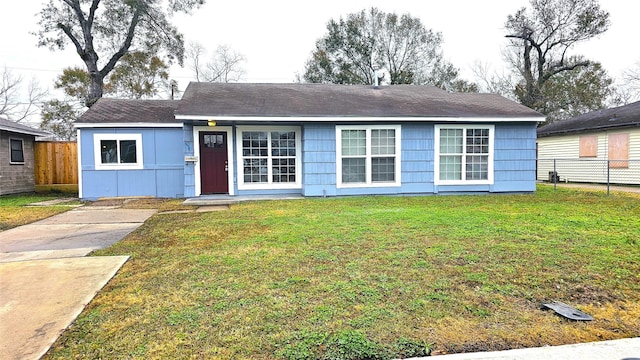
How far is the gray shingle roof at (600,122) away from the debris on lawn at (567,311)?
15.7m

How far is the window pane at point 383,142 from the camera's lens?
35.4 ft

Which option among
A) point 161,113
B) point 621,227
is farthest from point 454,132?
point 161,113

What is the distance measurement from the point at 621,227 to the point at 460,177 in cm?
550

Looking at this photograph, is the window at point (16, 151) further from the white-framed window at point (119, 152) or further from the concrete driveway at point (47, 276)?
the concrete driveway at point (47, 276)

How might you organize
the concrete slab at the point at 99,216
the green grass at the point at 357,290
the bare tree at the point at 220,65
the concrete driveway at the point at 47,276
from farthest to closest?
the bare tree at the point at 220,65 → the concrete slab at the point at 99,216 → the concrete driveway at the point at 47,276 → the green grass at the point at 357,290

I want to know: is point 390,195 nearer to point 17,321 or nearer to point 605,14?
point 17,321

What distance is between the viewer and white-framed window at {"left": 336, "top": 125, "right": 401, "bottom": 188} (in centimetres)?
1070

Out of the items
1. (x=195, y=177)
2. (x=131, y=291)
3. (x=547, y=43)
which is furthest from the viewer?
(x=547, y=43)

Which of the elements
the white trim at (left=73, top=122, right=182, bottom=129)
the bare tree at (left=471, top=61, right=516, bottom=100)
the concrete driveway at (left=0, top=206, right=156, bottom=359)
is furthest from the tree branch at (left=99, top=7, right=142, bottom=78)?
the bare tree at (left=471, top=61, right=516, bottom=100)

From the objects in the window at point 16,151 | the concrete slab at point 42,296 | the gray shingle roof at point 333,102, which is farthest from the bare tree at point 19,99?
the concrete slab at point 42,296

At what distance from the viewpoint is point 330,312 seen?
280 cm

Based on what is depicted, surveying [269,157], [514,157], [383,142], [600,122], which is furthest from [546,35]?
[269,157]

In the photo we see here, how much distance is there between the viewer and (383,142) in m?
10.8

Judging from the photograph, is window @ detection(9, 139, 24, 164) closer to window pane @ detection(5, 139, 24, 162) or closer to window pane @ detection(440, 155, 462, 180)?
window pane @ detection(5, 139, 24, 162)
